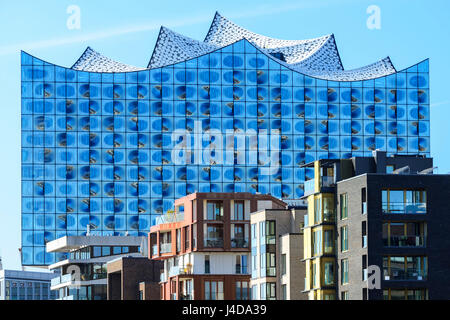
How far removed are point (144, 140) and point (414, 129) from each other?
3635 centimetres

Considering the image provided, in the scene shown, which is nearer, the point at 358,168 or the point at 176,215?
the point at 358,168

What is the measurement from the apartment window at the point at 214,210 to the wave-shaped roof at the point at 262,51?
79.9m

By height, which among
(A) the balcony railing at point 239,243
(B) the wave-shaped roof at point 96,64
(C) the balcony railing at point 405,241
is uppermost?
(B) the wave-shaped roof at point 96,64

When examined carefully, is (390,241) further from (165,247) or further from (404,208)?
(165,247)

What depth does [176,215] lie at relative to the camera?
89312mm

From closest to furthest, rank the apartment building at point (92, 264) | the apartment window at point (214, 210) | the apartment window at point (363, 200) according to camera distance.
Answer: the apartment window at point (363, 200) → the apartment window at point (214, 210) → the apartment building at point (92, 264)

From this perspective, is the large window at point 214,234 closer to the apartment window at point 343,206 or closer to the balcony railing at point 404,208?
the apartment window at point 343,206

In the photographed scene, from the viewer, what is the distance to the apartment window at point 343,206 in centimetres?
6719

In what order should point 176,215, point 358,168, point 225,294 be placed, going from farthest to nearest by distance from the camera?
point 176,215
point 225,294
point 358,168

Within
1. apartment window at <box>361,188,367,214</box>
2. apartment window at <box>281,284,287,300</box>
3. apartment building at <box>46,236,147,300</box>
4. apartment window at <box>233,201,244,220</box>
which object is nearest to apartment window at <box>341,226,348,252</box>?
apartment window at <box>361,188,367,214</box>

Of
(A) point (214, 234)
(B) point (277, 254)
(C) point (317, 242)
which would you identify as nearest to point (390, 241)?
(C) point (317, 242)

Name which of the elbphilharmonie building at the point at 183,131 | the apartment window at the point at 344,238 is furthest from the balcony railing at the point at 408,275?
the elbphilharmonie building at the point at 183,131
